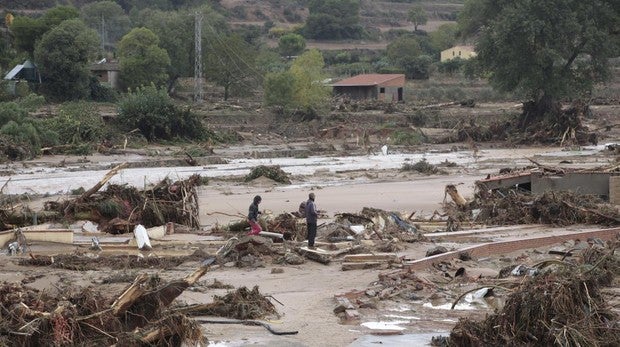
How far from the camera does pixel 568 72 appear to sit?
56312 mm

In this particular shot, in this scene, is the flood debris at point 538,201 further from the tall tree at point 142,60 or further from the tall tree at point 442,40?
the tall tree at point 442,40

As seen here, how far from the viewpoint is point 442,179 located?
37281 millimetres

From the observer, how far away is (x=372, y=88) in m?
79.1

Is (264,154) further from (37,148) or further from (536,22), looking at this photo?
(536,22)

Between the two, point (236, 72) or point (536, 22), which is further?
point (236, 72)

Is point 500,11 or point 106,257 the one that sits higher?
point 500,11

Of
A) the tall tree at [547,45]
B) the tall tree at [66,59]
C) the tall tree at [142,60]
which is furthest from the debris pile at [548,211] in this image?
the tall tree at [142,60]

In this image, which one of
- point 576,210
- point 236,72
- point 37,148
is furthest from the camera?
point 236,72

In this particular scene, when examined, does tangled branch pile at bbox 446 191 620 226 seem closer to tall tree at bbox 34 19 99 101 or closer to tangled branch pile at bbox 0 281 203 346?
tangled branch pile at bbox 0 281 203 346

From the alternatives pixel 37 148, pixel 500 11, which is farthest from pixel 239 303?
pixel 500 11

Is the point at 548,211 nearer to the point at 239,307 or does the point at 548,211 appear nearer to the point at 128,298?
the point at 239,307

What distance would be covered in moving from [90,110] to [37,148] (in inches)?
334

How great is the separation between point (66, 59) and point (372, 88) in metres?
21.7

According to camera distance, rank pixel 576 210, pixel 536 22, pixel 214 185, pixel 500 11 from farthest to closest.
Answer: pixel 500 11 → pixel 536 22 → pixel 214 185 → pixel 576 210
